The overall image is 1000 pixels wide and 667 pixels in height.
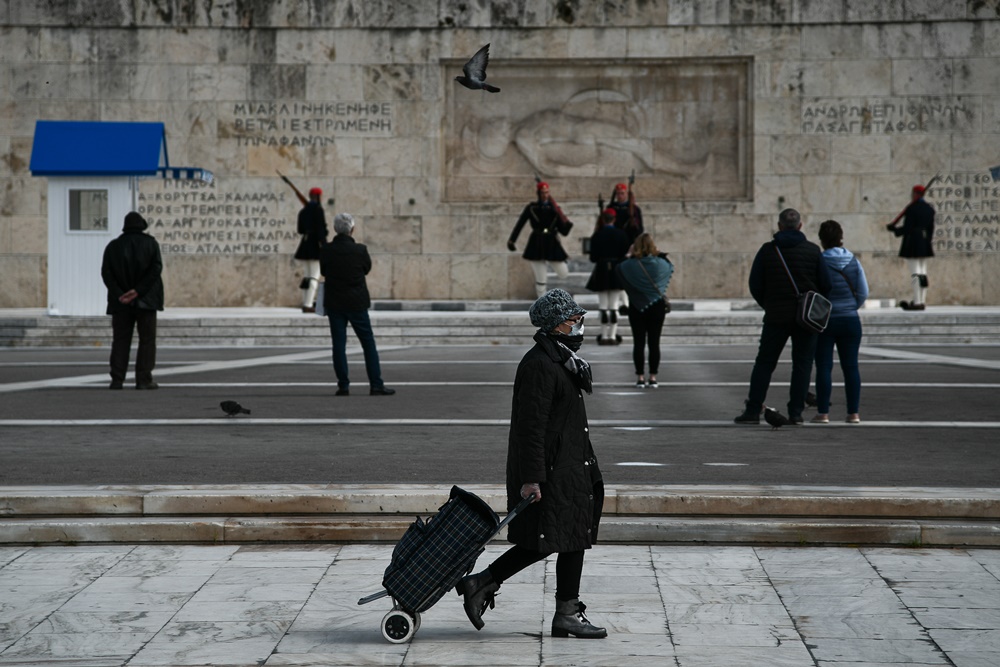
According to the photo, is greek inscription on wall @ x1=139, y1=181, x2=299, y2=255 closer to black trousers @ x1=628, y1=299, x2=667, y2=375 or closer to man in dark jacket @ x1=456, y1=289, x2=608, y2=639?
black trousers @ x1=628, y1=299, x2=667, y2=375

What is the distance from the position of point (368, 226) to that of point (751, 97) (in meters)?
7.59

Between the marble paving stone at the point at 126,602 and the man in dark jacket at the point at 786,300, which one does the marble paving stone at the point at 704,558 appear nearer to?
the marble paving stone at the point at 126,602

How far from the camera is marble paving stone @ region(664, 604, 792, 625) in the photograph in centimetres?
608

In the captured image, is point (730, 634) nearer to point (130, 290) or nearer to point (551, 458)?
point (551, 458)

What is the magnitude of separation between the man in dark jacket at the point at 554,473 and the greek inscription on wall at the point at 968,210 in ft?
70.8

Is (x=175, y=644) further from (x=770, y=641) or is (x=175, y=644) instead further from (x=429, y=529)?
(x=770, y=641)

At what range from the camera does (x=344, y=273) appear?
14086mm

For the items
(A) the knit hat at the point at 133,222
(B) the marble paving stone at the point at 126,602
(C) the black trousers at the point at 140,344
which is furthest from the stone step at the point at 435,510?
(A) the knit hat at the point at 133,222

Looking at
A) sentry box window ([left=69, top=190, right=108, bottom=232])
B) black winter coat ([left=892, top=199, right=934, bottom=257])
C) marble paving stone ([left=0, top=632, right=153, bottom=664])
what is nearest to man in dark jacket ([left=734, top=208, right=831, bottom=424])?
marble paving stone ([left=0, top=632, right=153, bottom=664])

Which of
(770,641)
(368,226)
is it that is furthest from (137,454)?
(368,226)

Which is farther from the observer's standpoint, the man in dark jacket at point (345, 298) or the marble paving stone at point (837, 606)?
the man in dark jacket at point (345, 298)

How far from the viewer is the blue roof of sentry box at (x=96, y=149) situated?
21.8 meters

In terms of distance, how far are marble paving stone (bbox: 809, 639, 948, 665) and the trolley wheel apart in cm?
165

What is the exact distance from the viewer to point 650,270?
1444 centimetres
